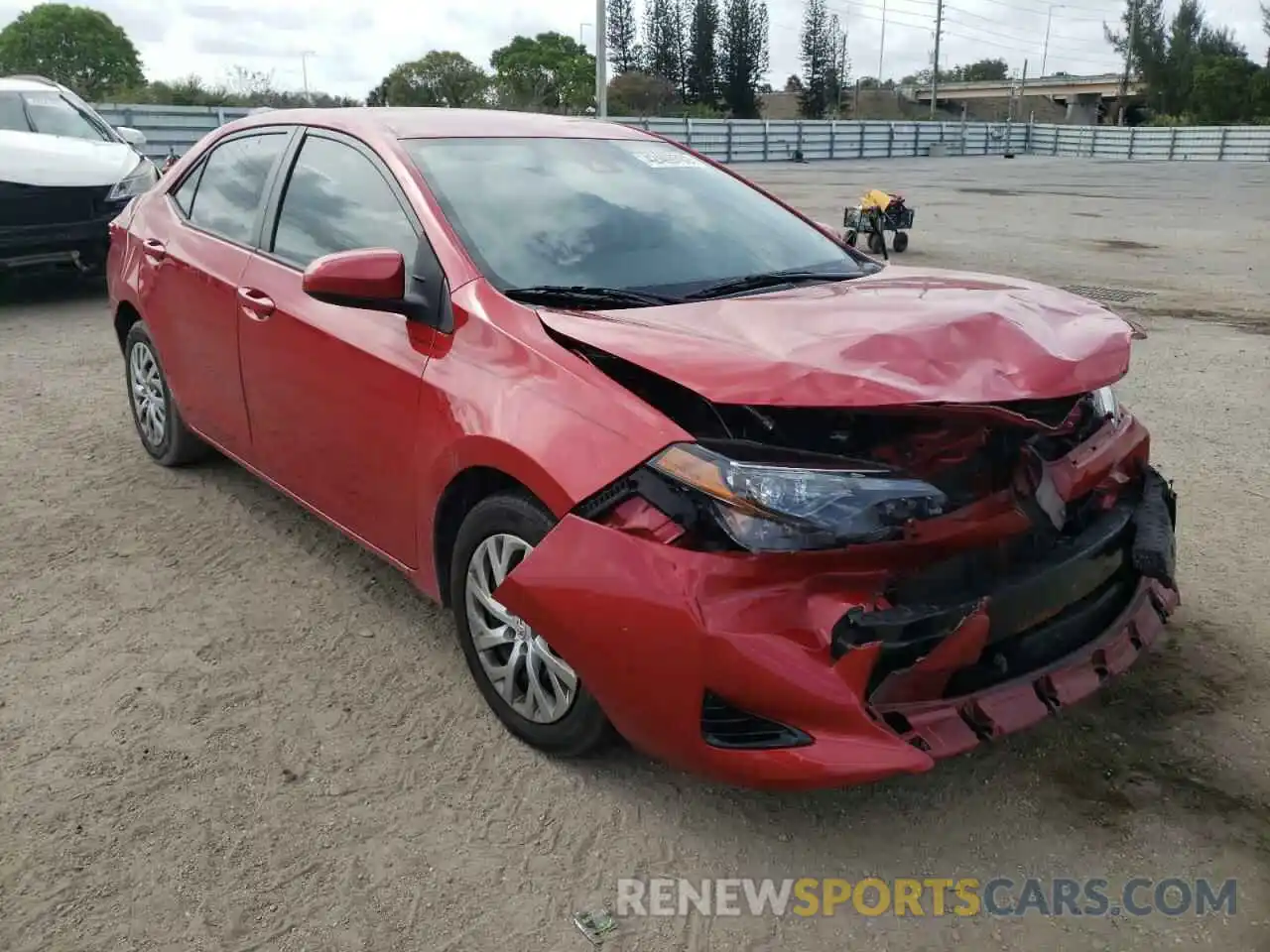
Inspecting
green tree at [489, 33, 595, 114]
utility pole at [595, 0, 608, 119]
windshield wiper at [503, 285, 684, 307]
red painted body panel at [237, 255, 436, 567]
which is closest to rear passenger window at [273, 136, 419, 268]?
red painted body panel at [237, 255, 436, 567]

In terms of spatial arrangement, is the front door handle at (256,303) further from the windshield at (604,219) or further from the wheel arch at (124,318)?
the wheel arch at (124,318)

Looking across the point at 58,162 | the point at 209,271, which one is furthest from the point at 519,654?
the point at 58,162

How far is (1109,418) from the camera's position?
2947 mm

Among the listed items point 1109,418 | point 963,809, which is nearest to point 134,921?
point 963,809

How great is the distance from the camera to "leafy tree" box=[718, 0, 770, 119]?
91062 millimetres

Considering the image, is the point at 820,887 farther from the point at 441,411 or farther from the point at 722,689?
the point at 441,411

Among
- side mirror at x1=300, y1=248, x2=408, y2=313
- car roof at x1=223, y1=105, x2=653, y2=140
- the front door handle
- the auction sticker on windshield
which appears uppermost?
car roof at x1=223, y1=105, x2=653, y2=140

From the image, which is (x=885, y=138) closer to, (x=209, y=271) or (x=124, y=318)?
(x=124, y=318)

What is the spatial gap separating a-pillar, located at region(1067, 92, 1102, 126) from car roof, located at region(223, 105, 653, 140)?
106m

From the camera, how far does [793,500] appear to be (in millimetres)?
2158

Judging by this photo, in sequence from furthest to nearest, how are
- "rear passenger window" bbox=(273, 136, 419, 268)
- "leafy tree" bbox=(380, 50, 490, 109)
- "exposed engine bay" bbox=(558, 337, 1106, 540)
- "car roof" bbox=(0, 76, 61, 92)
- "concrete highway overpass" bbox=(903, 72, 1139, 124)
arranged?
"concrete highway overpass" bbox=(903, 72, 1139, 124) < "leafy tree" bbox=(380, 50, 490, 109) < "car roof" bbox=(0, 76, 61, 92) < "rear passenger window" bbox=(273, 136, 419, 268) < "exposed engine bay" bbox=(558, 337, 1106, 540)

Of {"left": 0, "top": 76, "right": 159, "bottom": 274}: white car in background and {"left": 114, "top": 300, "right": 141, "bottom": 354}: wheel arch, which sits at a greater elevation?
{"left": 0, "top": 76, "right": 159, "bottom": 274}: white car in background

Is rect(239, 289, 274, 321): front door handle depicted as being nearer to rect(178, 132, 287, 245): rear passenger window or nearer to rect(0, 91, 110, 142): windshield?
rect(178, 132, 287, 245): rear passenger window

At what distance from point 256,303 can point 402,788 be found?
180 cm
